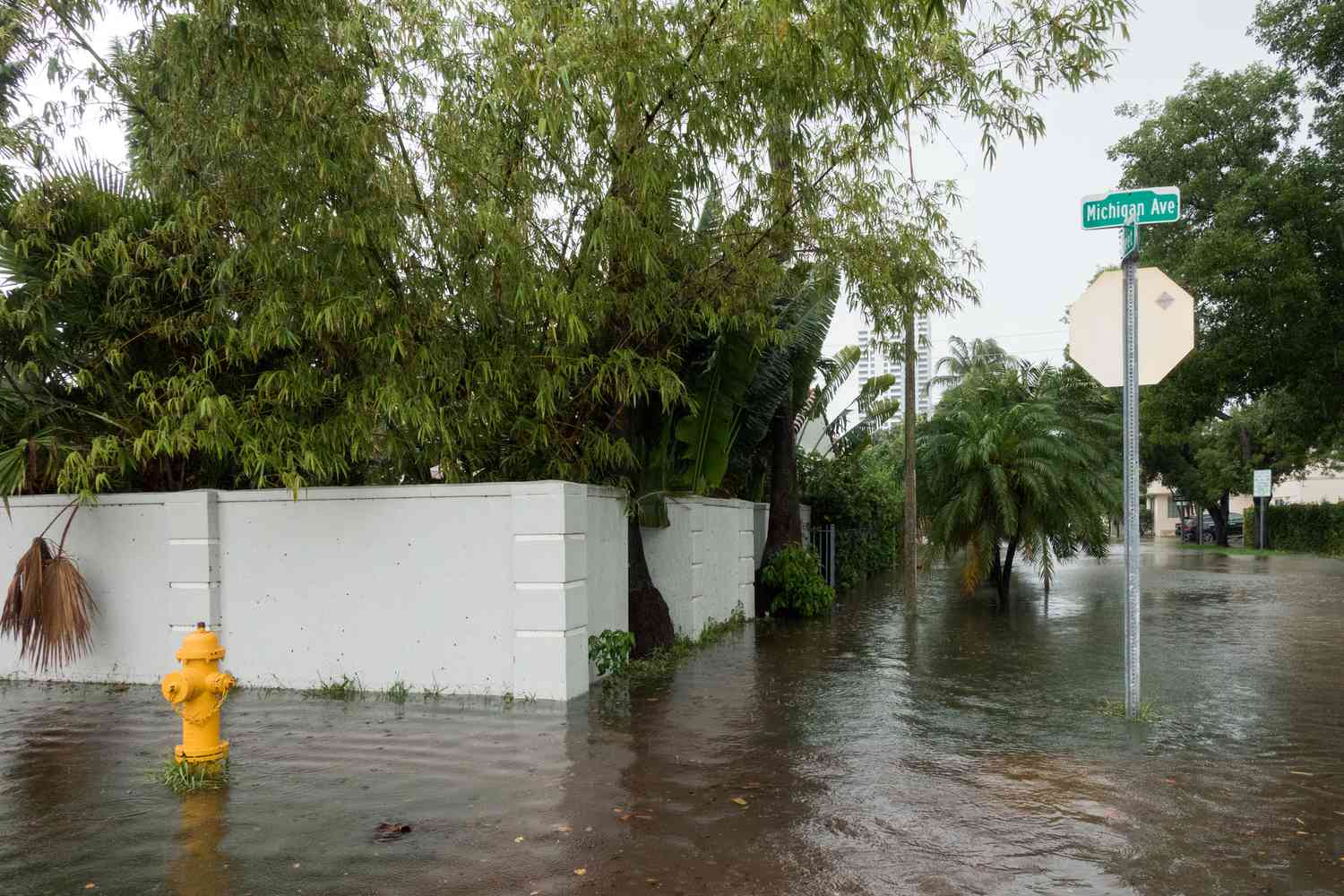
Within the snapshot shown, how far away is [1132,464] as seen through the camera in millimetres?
7848

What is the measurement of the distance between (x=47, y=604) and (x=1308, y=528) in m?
43.8

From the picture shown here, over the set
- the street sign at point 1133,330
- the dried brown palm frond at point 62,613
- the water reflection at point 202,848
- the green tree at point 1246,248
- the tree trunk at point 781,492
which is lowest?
the water reflection at point 202,848

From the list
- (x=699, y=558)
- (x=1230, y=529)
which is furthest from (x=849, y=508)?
(x=1230, y=529)

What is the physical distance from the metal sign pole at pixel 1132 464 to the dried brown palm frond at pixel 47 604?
9568mm

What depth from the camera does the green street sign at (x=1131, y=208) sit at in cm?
802

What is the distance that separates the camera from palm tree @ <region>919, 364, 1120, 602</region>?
1680 centimetres

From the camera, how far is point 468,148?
8719 millimetres

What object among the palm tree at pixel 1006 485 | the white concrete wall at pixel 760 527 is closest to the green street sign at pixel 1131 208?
the palm tree at pixel 1006 485

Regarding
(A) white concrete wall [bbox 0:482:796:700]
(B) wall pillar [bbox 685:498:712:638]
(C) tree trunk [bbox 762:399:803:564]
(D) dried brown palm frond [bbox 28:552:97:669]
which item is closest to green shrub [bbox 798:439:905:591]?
(C) tree trunk [bbox 762:399:803:564]

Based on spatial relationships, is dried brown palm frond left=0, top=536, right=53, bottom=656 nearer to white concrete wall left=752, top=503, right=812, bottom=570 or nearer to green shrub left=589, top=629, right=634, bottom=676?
green shrub left=589, top=629, right=634, bottom=676

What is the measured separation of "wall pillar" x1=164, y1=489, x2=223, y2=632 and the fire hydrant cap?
3.41 m

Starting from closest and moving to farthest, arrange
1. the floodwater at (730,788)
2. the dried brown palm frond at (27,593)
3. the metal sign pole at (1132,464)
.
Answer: the floodwater at (730,788) < the metal sign pole at (1132,464) < the dried brown palm frond at (27,593)

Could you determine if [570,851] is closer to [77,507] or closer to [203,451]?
[203,451]

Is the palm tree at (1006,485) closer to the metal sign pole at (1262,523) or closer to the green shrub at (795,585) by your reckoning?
the green shrub at (795,585)
